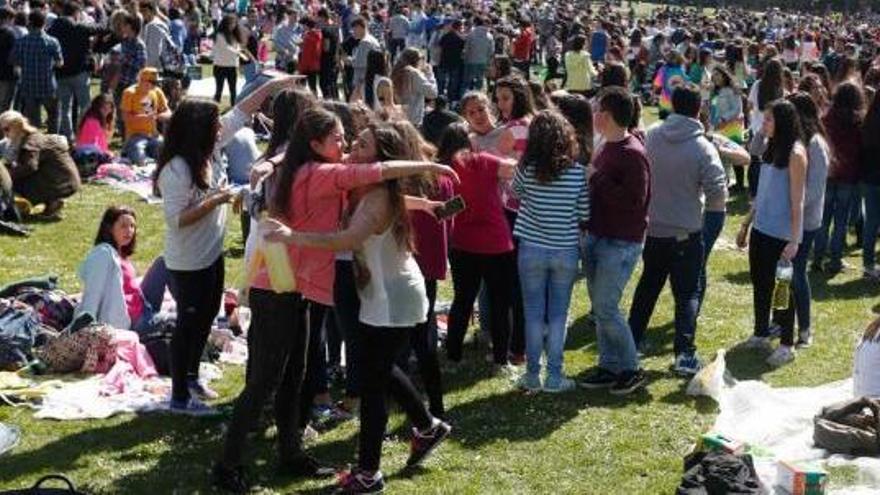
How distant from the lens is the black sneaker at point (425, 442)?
6121 mm

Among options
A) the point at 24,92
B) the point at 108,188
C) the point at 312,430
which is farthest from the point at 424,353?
the point at 24,92

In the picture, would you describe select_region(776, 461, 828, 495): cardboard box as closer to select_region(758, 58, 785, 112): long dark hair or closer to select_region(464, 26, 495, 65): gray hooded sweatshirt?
select_region(758, 58, 785, 112): long dark hair

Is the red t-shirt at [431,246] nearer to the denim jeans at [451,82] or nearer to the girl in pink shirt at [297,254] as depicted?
the girl in pink shirt at [297,254]

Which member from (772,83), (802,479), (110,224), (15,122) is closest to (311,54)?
(15,122)

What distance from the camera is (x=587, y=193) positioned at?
23.4 ft

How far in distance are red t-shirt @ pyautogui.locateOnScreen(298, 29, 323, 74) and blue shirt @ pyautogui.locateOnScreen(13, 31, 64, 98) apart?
5601 millimetres

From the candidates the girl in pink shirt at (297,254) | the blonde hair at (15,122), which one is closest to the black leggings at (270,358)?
the girl in pink shirt at (297,254)

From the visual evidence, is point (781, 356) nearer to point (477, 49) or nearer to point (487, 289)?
point (487, 289)

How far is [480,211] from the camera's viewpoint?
7.47m

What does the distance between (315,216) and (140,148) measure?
369 inches

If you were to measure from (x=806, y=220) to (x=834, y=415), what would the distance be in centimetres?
225

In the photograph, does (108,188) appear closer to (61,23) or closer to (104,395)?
(61,23)

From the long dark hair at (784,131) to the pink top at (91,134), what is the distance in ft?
28.5

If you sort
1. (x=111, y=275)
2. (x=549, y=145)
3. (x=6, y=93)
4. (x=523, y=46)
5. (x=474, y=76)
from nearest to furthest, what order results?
(x=549, y=145) → (x=111, y=275) → (x=6, y=93) → (x=474, y=76) → (x=523, y=46)
